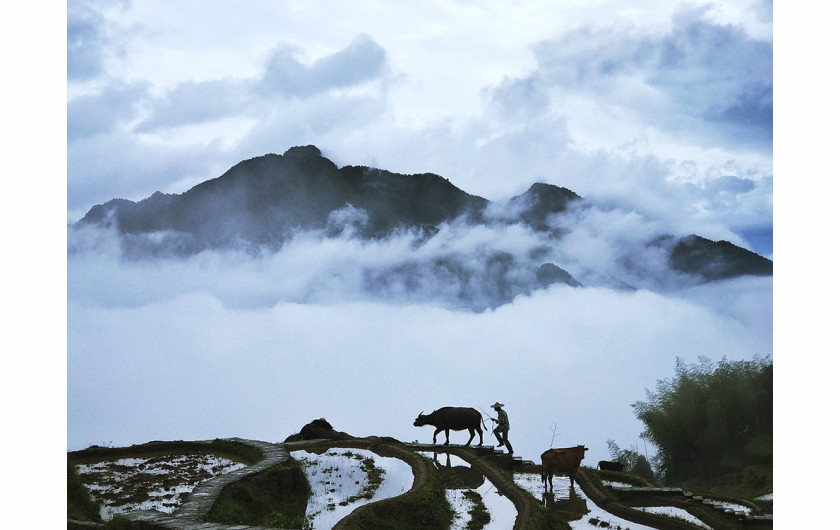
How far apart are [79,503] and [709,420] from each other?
53.7 ft

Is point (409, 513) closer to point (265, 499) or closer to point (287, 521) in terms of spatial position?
point (287, 521)

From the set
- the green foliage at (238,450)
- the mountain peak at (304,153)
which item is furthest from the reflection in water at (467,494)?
the mountain peak at (304,153)

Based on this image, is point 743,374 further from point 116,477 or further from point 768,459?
point 116,477

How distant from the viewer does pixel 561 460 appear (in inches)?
462

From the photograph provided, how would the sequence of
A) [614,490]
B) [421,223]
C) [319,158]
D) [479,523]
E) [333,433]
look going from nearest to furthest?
1. [479,523]
2. [614,490]
3. [333,433]
4. [421,223]
5. [319,158]

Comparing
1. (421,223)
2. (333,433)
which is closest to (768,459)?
(333,433)

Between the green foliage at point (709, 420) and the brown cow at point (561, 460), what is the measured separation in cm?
912

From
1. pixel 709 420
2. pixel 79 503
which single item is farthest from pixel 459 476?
pixel 709 420

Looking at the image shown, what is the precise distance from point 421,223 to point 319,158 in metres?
8.95

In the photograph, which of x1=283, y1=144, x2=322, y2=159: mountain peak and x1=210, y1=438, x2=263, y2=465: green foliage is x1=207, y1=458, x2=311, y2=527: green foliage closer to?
x1=210, y1=438, x2=263, y2=465: green foliage

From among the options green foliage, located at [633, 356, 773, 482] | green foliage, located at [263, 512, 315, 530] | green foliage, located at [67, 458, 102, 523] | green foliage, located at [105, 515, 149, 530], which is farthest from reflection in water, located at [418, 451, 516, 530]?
green foliage, located at [633, 356, 773, 482]

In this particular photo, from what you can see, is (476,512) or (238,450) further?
(238,450)

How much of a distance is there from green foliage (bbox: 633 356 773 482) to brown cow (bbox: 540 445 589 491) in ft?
29.9

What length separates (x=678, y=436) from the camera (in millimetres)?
20734
